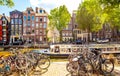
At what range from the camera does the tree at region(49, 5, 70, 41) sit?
2599 inches

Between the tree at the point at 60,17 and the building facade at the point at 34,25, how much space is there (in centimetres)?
2312

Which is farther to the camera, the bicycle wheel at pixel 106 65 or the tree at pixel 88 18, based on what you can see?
the tree at pixel 88 18

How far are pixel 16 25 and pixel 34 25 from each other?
5872 millimetres

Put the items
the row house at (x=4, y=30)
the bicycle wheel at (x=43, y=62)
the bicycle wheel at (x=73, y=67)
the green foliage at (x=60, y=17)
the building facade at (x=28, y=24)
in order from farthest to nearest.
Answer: the building facade at (x=28, y=24) < the row house at (x=4, y=30) < the green foliage at (x=60, y=17) < the bicycle wheel at (x=43, y=62) < the bicycle wheel at (x=73, y=67)

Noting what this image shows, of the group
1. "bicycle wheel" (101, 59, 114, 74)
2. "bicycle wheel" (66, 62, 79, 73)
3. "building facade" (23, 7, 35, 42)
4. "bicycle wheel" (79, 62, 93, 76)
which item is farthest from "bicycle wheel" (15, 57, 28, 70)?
"building facade" (23, 7, 35, 42)

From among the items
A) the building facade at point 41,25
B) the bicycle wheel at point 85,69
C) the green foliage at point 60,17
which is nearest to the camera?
the bicycle wheel at point 85,69

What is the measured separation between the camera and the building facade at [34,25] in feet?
296

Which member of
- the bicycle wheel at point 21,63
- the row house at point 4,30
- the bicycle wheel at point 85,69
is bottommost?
the bicycle wheel at point 85,69

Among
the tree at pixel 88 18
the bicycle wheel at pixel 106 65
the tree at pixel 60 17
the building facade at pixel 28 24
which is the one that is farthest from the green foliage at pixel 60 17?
the bicycle wheel at pixel 106 65

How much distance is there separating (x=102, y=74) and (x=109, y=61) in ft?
2.60

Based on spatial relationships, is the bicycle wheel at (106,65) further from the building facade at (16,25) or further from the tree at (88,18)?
the building facade at (16,25)

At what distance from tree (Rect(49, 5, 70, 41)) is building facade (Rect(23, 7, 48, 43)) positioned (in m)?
23.1

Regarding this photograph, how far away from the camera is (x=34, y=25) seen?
301ft

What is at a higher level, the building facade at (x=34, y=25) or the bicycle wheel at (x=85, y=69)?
the building facade at (x=34, y=25)
